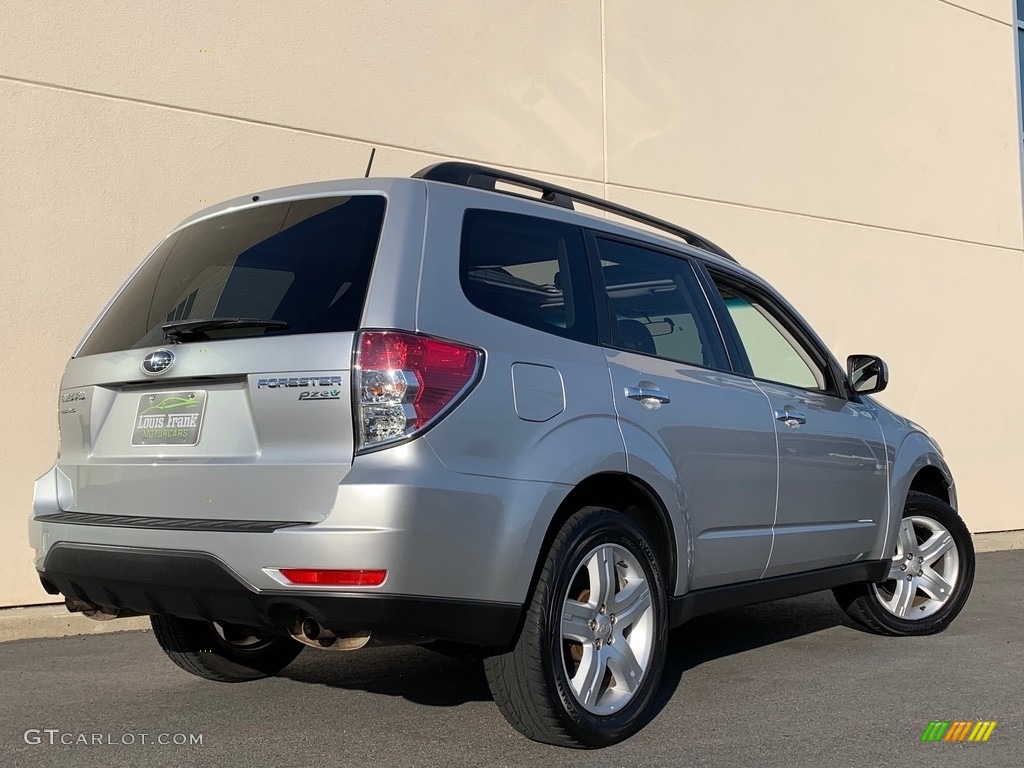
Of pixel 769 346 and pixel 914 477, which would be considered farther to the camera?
pixel 914 477

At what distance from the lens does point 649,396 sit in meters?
4.07

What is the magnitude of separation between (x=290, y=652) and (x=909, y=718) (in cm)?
256

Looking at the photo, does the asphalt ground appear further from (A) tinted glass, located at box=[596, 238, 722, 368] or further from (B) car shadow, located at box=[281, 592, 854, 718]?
(A) tinted glass, located at box=[596, 238, 722, 368]

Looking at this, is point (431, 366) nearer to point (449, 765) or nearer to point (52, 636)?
point (449, 765)

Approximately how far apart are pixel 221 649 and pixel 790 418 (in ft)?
8.62

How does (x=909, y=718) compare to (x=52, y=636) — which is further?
(x=52, y=636)

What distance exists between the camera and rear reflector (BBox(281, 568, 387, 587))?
3104 mm

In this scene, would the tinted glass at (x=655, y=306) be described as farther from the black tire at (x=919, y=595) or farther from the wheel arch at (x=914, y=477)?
the black tire at (x=919, y=595)

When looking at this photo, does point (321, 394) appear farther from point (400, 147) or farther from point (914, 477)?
point (400, 147)

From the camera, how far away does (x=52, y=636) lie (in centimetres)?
622

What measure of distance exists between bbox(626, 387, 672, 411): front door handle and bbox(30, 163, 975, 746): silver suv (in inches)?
0.5

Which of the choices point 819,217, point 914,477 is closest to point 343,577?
point 914,477

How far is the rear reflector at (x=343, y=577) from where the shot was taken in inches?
122

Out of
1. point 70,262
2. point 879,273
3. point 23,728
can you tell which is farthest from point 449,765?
point 879,273
